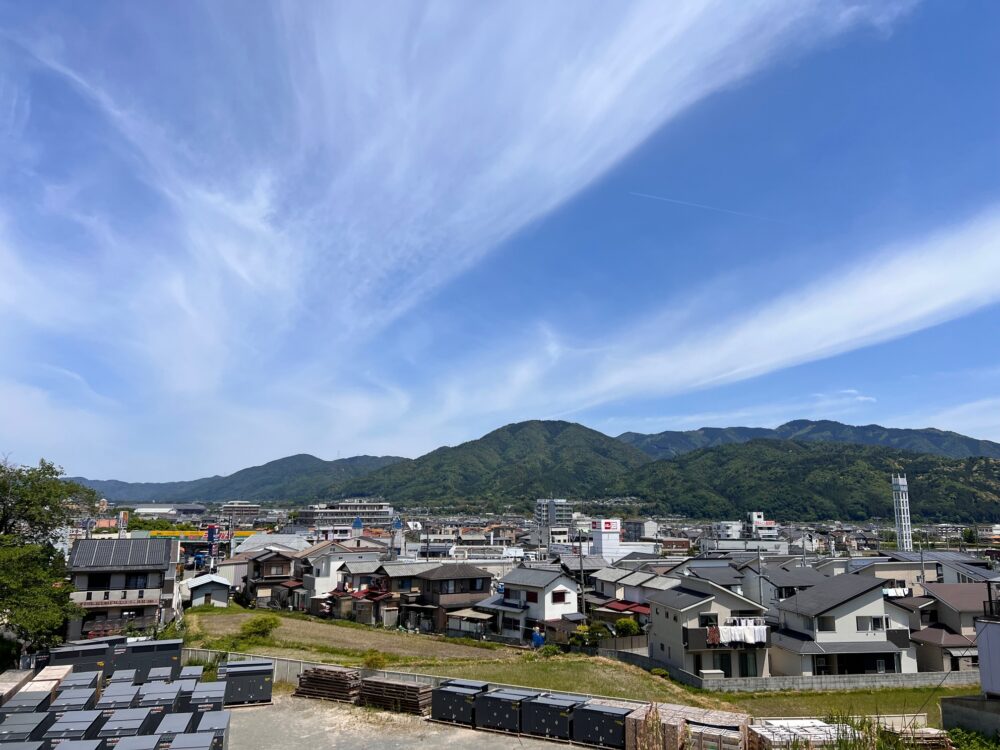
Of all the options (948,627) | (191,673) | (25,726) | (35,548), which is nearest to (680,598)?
(948,627)

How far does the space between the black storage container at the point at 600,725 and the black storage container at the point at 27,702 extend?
1536cm

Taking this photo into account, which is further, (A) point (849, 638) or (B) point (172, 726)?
(A) point (849, 638)

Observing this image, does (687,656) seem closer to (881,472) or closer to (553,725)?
(553,725)

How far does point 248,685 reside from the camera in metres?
20.6

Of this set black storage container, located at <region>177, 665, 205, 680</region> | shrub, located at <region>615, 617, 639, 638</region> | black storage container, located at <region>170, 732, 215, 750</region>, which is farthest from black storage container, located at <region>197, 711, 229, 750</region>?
shrub, located at <region>615, 617, 639, 638</region>

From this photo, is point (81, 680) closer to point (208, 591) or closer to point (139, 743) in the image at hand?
point (139, 743)

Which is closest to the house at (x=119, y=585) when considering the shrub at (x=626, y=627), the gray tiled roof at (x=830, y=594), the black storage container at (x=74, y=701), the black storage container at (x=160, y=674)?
the black storage container at (x=160, y=674)

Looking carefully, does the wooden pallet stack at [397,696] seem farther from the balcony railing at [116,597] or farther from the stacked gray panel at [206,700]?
the balcony railing at [116,597]

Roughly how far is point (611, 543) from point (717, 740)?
7175 centimetres

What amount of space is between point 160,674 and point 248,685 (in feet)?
11.8

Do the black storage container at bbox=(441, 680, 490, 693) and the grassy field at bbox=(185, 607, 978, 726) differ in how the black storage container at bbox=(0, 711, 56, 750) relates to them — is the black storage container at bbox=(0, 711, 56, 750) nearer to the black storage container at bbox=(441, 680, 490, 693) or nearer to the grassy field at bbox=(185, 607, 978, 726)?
the black storage container at bbox=(441, 680, 490, 693)

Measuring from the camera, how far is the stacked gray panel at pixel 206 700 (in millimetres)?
18188

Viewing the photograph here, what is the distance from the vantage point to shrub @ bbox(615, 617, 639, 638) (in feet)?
111

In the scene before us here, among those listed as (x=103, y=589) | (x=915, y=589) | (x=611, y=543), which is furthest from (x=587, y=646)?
(x=611, y=543)
